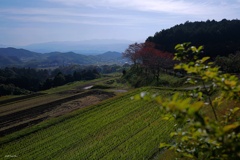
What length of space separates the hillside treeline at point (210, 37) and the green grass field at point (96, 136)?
3382 cm

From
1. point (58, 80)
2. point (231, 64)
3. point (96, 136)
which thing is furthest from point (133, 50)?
point (96, 136)

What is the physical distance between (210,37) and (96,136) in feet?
148

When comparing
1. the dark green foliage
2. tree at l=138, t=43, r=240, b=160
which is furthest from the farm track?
tree at l=138, t=43, r=240, b=160

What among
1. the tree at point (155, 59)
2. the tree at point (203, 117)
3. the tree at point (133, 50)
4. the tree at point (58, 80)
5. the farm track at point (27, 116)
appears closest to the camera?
the tree at point (203, 117)

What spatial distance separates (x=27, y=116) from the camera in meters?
28.4

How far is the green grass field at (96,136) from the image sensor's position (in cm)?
1667

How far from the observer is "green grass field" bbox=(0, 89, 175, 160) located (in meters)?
16.7

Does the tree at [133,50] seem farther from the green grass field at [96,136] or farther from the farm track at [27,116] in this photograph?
the green grass field at [96,136]

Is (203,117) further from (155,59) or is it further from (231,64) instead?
(155,59)

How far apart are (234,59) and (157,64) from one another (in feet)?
38.7

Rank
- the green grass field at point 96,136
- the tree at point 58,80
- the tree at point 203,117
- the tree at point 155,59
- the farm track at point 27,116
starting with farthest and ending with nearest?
the tree at point 58,80 < the tree at point 155,59 < the farm track at point 27,116 < the green grass field at point 96,136 < the tree at point 203,117

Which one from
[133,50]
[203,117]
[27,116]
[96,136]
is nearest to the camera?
[203,117]

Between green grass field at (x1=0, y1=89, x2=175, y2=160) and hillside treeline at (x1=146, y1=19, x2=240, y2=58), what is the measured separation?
33.8m

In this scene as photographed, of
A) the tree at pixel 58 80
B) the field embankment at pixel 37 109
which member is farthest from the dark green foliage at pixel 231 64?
the tree at pixel 58 80
